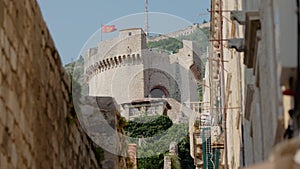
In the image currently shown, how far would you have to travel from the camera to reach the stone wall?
7.39 metres

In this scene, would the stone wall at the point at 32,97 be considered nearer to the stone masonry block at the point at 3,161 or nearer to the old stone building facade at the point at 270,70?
the stone masonry block at the point at 3,161

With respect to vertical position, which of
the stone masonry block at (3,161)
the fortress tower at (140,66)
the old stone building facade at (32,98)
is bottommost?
the stone masonry block at (3,161)

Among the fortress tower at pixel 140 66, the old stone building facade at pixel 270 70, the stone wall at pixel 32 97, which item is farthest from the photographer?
the fortress tower at pixel 140 66

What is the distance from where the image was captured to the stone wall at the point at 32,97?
24.2 ft

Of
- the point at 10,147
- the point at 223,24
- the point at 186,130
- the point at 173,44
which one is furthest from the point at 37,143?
the point at 173,44

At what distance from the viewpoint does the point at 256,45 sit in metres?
7.32

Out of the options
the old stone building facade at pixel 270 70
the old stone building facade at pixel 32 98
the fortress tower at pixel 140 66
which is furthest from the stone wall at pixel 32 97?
the fortress tower at pixel 140 66

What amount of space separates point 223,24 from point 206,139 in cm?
578

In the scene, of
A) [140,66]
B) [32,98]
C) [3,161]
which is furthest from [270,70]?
[140,66]

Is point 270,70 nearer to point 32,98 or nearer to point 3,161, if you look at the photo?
point 3,161

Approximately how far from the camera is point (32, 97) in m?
8.41

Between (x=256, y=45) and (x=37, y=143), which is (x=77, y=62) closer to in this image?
(x=37, y=143)

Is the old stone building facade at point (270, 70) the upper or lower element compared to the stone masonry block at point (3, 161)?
upper

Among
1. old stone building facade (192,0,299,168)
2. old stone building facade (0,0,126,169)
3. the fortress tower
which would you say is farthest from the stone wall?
the fortress tower
